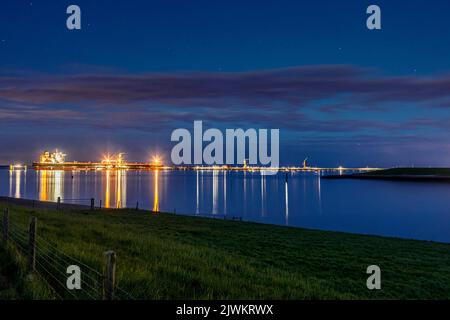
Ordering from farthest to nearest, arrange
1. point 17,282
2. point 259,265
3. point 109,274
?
1. point 259,265
2. point 17,282
3. point 109,274

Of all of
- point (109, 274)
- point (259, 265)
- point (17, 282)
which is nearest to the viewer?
point (109, 274)

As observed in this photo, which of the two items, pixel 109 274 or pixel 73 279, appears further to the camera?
pixel 73 279

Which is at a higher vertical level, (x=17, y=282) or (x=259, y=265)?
(x=17, y=282)

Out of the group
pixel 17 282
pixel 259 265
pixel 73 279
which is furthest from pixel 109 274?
pixel 259 265

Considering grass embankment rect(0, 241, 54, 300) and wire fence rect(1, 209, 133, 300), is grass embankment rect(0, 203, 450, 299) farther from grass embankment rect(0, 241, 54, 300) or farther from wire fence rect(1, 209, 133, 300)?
grass embankment rect(0, 241, 54, 300)

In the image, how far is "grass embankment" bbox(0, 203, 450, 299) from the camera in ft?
36.0

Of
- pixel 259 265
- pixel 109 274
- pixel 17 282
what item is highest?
pixel 109 274

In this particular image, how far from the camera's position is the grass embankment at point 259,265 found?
432 inches

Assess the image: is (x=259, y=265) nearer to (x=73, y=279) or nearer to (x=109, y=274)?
(x=73, y=279)

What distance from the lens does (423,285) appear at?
17.1 meters

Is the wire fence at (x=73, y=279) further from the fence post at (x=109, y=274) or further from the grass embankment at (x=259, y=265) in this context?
the grass embankment at (x=259, y=265)

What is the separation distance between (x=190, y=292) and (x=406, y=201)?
105 meters

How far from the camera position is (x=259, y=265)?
58.2 feet

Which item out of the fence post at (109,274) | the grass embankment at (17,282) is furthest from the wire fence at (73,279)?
the grass embankment at (17,282)
